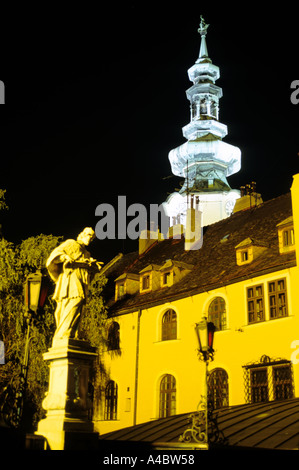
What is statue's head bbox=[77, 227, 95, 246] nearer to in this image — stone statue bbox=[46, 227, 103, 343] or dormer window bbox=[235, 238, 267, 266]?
stone statue bbox=[46, 227, 103, 343]

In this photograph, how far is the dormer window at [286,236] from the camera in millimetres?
20406

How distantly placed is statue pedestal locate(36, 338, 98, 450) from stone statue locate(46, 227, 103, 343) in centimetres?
34

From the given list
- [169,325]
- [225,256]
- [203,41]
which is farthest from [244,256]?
[203,41]

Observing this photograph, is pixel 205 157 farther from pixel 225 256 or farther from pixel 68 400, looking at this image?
pixel 68 400

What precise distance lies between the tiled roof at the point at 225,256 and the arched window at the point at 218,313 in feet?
2.05

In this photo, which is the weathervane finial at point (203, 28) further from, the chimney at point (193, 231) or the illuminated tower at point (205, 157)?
the chimney at point (193, 231)

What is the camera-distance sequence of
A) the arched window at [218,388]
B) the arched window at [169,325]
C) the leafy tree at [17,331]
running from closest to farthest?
the arched window at [218,388], the leafy tree at [17,331], the arched window at [169,325]

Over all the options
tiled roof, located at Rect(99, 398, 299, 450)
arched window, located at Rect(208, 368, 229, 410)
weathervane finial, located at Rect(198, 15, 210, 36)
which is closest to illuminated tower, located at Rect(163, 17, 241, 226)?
weathervane finial, located at Rect(198, 15, 210, 36)

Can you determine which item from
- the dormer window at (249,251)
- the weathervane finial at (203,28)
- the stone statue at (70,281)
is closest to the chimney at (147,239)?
the dormer window at (249,251)

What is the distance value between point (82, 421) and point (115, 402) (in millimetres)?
17610

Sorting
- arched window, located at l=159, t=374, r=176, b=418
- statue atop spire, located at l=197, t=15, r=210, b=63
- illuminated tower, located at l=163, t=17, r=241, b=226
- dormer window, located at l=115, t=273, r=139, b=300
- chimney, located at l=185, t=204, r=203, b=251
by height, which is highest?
statue atop spire, located at l=197, t=15, r=210, b=63

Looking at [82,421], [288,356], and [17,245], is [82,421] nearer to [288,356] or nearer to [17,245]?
[288,356]

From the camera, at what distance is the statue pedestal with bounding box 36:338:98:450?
777 cm

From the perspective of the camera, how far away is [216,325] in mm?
21531
